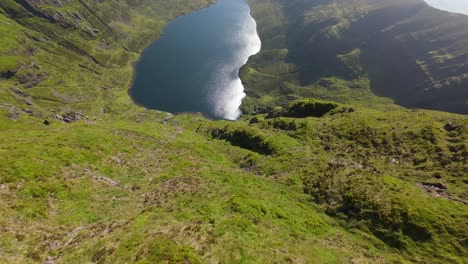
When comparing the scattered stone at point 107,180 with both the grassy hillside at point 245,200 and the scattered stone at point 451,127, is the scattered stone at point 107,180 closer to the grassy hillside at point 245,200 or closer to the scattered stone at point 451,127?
the grassy hillside at point 245,200

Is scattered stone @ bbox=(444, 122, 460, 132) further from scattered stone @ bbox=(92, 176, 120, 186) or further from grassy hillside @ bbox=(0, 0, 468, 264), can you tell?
scattered stone @ bbox=(92, 176, 120, 186)

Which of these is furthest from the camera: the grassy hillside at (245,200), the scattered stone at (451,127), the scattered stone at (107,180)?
the scattered stone at (451,127)

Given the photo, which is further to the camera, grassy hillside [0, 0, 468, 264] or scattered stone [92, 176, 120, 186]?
scattered stone [92, 176, 120, 186]

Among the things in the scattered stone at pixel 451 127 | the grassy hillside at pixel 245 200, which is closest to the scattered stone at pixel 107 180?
the grassy hillside at pixel 245 200

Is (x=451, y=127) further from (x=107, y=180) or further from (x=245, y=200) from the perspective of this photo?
(x=107, y=180)

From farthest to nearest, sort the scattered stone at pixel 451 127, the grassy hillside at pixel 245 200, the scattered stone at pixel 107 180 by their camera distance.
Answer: the scattered stone at pixel 451 127 < the scattered stone at pixel 107 180 < the grassy hillside at pixel 245 200

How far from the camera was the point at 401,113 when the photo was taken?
77.2 metres

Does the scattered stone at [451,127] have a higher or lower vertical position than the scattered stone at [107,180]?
higher

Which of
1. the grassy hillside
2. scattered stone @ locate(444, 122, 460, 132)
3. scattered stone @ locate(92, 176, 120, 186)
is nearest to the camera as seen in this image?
the grassy hillside

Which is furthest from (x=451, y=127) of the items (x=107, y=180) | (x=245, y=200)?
(x=107, y=180)

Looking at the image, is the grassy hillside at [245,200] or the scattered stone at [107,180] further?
the scattered stone at [107,180]

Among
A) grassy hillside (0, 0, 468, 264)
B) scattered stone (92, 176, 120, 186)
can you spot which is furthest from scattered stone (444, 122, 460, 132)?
scattered stone (92, 176, 120, 186)

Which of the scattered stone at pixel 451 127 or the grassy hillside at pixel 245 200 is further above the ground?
the scattered stone at pixel 451 127

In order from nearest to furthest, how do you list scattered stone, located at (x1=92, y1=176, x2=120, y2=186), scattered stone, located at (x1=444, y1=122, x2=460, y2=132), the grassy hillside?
the grassy hillside < scattered stone, located at (x1=92, y1=176, x2=120, y2=186) < scattered stone, located at (x1=444, y1=122, x2=460, y2=132)
